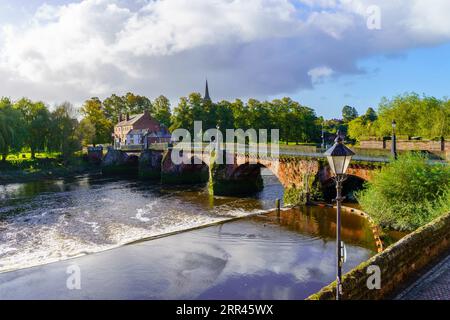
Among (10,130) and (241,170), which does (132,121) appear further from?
(241,170)

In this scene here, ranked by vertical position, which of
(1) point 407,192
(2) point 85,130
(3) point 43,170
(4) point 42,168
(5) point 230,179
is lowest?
(5) point 230,179

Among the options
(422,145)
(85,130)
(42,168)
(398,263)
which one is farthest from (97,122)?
(398,263)

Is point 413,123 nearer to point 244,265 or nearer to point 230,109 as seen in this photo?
point 230,109

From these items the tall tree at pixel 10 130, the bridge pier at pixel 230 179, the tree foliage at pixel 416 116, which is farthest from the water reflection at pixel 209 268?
the tall tree at pixel 10 130

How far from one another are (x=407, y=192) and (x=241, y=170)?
2159 centimetres

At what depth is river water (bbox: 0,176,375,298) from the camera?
53.7 ft

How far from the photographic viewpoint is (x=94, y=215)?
31672mm

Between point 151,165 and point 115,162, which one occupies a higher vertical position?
point 115,162

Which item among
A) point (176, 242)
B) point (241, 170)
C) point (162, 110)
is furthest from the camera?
point (162, 110)

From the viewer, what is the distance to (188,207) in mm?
34250

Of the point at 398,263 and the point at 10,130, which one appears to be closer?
the point at 398,263

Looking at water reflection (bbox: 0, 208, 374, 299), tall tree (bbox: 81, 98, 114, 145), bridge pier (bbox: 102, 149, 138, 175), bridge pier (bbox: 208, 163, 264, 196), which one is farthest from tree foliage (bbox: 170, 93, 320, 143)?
water reflection (bbox: 0, 208, 374, 299)

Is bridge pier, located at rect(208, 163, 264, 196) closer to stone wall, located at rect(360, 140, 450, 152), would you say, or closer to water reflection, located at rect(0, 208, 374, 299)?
stone wall, located at rect(360, 140, 450, 152)

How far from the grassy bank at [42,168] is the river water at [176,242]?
68.1ft
